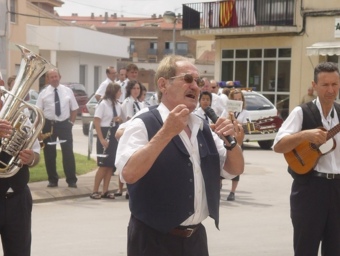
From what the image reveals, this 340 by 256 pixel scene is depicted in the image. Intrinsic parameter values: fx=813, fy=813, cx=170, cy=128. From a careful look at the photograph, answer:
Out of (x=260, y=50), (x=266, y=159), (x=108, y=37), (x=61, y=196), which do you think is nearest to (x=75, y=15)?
(x=108, y=37)

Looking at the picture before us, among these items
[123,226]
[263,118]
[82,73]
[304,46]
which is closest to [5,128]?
[123,226]

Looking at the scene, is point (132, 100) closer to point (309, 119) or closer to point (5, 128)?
point (309, 119)

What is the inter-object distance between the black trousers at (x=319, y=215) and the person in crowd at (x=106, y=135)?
6698 mm

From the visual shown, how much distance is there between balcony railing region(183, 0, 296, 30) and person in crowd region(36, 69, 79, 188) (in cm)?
2035

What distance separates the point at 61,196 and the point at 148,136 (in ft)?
27.3

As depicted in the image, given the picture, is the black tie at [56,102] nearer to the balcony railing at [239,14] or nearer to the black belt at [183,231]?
the black belt at [183,231]

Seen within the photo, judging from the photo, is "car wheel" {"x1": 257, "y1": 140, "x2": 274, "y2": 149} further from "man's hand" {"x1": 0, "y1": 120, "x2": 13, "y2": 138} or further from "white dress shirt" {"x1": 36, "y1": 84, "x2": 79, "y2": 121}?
"man's hand" {"x1": 0, "y1": 120, "x2": 13, "y2": 138}

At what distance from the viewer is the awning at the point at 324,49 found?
2994 centimetres

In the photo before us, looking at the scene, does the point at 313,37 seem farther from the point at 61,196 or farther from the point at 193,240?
the point at 193,240

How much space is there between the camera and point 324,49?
30.3m

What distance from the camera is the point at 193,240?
4.66 metres

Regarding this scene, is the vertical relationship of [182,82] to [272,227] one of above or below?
above

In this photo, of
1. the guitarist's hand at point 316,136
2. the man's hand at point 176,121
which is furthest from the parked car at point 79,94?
the man's hand at point 176,121

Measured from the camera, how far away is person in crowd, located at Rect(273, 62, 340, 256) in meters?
6.20
